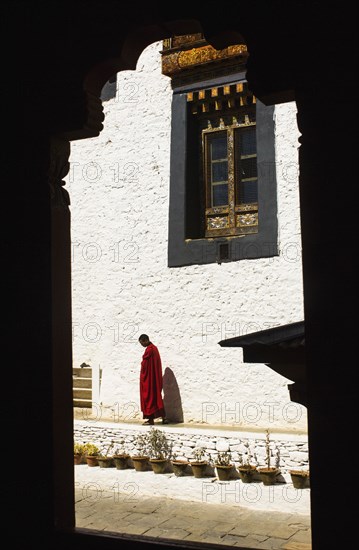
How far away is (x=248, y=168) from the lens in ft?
32.5

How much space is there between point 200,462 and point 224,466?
1.14 ft

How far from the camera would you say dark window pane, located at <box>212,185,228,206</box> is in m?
10.0

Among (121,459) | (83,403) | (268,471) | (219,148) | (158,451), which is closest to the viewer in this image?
(268,471)

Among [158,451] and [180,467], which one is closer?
[180,467]

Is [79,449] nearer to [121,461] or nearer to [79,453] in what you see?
[79,453]

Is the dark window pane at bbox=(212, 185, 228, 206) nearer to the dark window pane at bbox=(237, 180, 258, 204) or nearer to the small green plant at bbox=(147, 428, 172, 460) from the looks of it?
the dark window pane at bbox=(237, 180, 258, 204)

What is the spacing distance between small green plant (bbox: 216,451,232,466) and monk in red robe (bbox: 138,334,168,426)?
194cm

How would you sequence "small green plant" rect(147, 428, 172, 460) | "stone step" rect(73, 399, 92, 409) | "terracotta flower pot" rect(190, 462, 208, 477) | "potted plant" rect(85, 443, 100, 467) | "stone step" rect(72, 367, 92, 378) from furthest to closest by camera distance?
1. "stone step" rect(72, 367, 92, 378)
2. "stone step" rect(73, 399, 92, 409)
3. "potted plant" rect(85, 443, 100, 467)
4. "small green plant" rect(147, 428, 172, 460)
5. "terracotta flower pot" rect(190, 462, 208, 477)

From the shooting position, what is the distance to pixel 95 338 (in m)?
11.2

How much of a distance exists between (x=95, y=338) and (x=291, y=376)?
25.8 ft

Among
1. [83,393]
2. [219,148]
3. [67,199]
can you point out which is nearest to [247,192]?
[219,148]

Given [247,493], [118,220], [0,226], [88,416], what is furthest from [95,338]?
[0,226]

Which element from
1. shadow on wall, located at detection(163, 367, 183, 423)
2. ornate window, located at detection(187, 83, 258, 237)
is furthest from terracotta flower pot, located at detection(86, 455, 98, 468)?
ornate window, located at detection(187, 83, 258, 237)

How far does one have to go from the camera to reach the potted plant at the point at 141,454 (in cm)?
885
